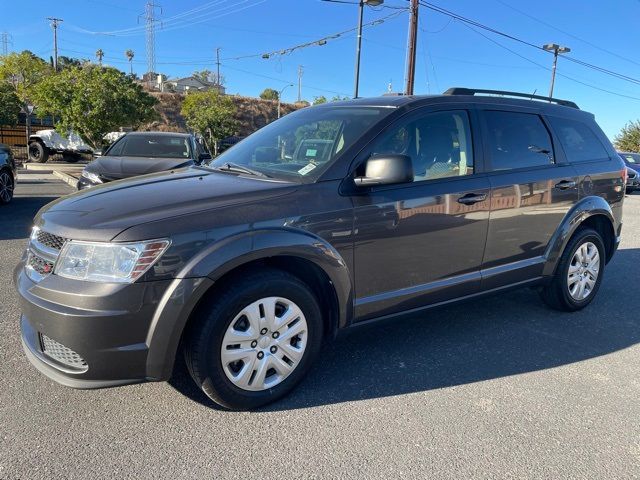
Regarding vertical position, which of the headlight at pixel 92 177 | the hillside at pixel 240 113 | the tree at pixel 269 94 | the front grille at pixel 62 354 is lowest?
the front grille at pixel 62 354

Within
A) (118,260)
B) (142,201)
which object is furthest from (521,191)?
(118,260)

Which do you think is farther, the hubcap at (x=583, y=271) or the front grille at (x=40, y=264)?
the hubcap at (x=583, y=271)

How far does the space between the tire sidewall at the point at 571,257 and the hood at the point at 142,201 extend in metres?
2.70

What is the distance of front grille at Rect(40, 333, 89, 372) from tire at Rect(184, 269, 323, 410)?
498mm

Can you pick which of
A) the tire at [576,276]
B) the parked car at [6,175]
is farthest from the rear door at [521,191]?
the parked car at [6,175]

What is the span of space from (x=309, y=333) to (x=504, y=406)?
122cm

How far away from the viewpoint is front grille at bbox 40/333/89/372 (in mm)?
2484

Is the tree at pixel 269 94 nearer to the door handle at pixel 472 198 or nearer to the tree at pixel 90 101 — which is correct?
the tree at pixel 90 101

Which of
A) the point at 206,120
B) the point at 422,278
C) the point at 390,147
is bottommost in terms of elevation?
the point at 422,278

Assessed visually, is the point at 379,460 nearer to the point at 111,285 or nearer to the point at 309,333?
the point at 309,333

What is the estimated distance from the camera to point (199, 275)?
2467mm

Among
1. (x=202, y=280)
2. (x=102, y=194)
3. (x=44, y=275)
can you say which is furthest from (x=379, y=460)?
(x=102, y=194)

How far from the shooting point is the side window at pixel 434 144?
3318 mm

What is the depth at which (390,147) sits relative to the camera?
10.8 feet
